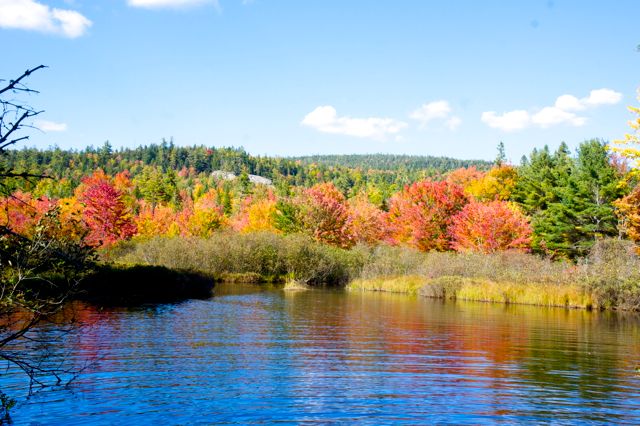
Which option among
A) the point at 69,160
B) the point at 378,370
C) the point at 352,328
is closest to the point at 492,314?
the point at 352,328

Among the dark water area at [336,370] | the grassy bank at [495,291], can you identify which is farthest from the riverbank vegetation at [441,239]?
the dark water area at [336,370]

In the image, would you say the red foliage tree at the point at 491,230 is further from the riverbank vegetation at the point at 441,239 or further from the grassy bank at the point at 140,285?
the grassy bank at the point at 140,285

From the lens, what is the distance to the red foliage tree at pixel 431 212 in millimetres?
58719

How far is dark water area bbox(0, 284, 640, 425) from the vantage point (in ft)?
36.7

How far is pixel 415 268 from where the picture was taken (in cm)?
4769

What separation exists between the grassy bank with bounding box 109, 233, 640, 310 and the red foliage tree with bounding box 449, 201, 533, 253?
5085 millimetres

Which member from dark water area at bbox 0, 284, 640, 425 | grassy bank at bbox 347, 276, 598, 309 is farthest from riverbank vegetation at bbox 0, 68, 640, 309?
dark water area at bbox 0, 284, 640, 425

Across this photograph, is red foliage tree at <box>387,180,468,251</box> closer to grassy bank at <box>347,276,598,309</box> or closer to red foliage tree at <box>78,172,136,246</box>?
grassy bank at <box>347,276,598,309</box>

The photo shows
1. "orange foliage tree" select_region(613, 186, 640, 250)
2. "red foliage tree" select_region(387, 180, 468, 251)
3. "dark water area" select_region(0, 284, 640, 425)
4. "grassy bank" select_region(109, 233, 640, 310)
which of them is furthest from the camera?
"red foliage tree" select_region(387, 180, 468, 251)

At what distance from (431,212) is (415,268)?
1310cm

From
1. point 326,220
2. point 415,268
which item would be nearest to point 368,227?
point 326,220

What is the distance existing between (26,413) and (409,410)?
7325 millimetres

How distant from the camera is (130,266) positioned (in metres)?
35.4

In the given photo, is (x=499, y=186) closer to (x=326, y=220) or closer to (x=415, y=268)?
(x=326, y=220)
